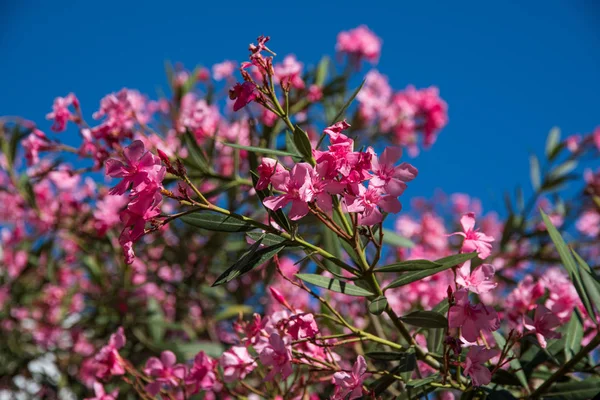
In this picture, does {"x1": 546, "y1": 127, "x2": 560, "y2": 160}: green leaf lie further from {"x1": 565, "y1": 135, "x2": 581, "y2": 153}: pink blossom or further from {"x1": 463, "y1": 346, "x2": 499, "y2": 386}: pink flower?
{"x1": 463, "y1": 346, "x2": 499, "y2": 386}: pink flower

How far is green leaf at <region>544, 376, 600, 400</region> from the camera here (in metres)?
0.95

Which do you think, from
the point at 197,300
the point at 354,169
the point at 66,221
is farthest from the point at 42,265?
the point at 354,169

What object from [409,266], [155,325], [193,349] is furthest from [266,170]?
[155,325]

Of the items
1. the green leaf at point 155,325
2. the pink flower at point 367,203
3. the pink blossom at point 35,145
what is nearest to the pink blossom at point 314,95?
the pink blossom at point 35,145

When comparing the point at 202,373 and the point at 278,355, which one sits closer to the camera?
the point at 278,355

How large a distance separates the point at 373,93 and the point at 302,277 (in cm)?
245

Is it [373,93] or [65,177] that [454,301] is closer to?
[65,177]

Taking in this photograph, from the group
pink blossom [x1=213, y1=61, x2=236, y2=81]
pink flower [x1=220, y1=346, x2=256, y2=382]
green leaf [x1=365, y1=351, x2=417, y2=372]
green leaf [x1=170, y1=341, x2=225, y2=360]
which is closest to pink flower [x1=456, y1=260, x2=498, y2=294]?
green leaf [x1=365, y1=351, x2=417, y2=372]

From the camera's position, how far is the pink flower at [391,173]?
31.3 inches

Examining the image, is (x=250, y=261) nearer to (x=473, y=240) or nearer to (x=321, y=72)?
(x=473, y=240)

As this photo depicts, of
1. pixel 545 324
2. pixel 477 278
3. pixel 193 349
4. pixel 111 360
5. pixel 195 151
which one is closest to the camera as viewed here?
pixel 477 278

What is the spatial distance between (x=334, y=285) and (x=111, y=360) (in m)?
0.68

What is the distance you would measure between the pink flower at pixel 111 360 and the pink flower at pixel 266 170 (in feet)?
2.31

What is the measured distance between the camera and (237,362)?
107cm
